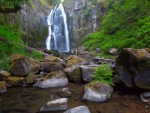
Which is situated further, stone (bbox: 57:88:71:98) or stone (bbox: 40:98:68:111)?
stone (bbox: 57:88:71:98)

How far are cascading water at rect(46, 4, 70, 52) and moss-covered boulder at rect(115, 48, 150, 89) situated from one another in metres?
19.6

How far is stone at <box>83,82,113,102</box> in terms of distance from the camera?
193 inches

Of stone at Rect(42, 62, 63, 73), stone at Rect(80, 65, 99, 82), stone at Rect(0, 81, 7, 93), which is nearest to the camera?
stone at Rect(0, 81, 7, 93)

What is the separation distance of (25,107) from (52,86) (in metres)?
2.04

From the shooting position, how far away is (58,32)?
26.0 m

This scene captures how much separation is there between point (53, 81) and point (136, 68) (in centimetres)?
324

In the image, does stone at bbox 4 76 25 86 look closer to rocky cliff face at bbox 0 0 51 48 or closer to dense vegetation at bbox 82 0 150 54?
dense vegetation at bbox 82 0 150 54

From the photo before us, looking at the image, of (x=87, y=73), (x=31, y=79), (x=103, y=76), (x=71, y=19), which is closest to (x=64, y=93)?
(x=103, y=76)

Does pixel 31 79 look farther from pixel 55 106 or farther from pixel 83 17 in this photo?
pixel 83 17

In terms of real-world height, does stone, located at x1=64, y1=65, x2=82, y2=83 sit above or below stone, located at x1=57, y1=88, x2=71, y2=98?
above

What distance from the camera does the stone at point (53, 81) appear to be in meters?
6.45

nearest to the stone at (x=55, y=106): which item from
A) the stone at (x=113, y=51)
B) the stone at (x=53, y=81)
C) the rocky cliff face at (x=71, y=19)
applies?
the stone at (x=53, y=81)

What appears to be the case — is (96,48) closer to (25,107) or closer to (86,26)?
(86,26)

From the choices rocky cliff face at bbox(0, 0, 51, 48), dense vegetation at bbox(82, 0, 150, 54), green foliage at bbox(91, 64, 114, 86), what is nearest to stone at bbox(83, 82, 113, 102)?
green foliage at bbox(91, 64, 114, 86)
